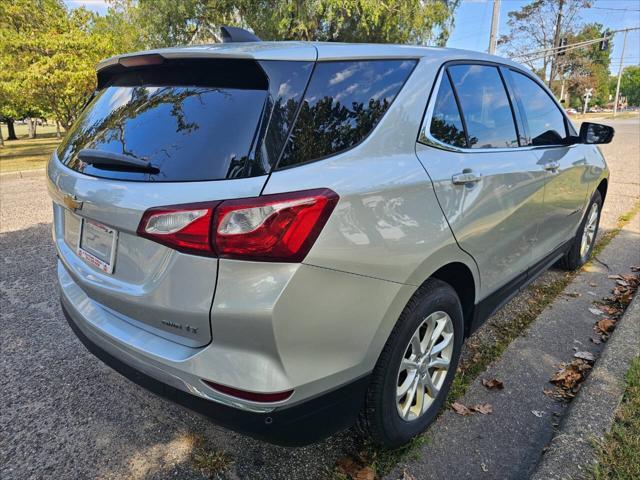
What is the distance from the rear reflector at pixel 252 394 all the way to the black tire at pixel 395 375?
467mm

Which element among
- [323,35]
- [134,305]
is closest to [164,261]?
[134,305]

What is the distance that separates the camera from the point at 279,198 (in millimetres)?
1488

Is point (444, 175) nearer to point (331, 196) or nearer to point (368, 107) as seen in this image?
point (368, 107)

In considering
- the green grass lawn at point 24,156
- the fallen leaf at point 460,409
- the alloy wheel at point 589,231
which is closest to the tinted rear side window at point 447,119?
the fallen leaf at point 460,409

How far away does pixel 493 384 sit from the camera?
2.74 m

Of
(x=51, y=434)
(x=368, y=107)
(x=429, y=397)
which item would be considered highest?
(x=368, y=107)

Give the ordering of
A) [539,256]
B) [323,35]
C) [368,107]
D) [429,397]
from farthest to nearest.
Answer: [323,35] < [539,256] < [429,397] < [368,107]

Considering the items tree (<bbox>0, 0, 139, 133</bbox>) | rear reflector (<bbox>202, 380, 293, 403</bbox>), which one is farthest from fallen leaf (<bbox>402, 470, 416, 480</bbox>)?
tree (<bbox>0, 0, 139, 133</bbox>)

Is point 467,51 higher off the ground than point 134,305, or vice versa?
point 467,51

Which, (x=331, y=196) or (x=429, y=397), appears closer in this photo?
(x=331, y=196)

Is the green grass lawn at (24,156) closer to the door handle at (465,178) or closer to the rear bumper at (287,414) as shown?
the rear bumper at (287,414)

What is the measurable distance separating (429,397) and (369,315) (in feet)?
2.90

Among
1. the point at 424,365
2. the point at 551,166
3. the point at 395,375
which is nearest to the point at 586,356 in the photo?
the point at 551,166

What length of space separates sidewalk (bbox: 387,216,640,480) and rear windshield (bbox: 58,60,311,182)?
1.56 metres
